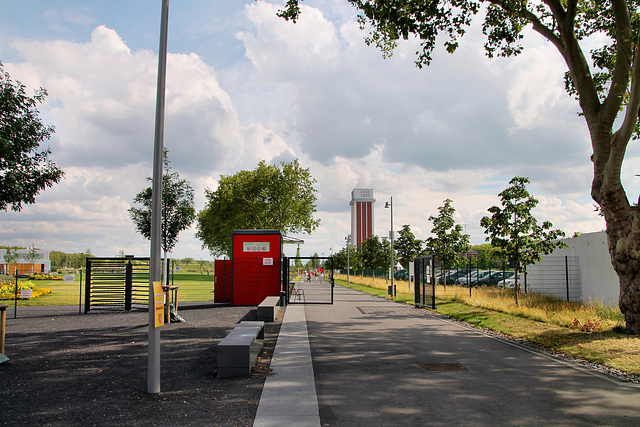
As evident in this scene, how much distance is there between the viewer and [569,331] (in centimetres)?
1195

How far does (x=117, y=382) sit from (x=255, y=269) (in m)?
14.9

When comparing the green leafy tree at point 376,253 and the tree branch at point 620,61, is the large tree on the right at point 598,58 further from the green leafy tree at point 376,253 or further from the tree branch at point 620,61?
the green leafy tree at point 376,253

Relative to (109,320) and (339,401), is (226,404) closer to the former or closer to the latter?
(339,401)

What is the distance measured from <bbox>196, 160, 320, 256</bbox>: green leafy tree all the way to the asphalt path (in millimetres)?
33344

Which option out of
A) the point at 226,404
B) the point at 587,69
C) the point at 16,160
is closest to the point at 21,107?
the point at 16,160

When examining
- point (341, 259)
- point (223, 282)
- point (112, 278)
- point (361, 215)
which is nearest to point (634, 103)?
point (223, 282)

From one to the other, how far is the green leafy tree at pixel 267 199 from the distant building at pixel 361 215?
10407cm

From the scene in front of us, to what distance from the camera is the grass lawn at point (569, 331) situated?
9131mm

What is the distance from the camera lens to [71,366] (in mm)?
7969

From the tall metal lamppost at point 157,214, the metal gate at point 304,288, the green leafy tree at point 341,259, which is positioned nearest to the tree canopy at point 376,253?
the metal gate at point 304,288

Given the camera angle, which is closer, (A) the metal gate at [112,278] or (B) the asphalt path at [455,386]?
(B) the asphalt path at [455,386]

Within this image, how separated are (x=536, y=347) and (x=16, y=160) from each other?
65.9 ft

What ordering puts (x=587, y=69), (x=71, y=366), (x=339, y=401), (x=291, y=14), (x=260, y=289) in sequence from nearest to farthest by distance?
(x=339, y=401), (x=71, y=366), (x=587, y=69), (x=291, y=14), (x=260, y=289)

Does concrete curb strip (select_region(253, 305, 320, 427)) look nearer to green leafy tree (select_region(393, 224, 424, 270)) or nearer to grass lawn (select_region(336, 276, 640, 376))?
grass lawn (select_region(336, 276, 640, 376))
